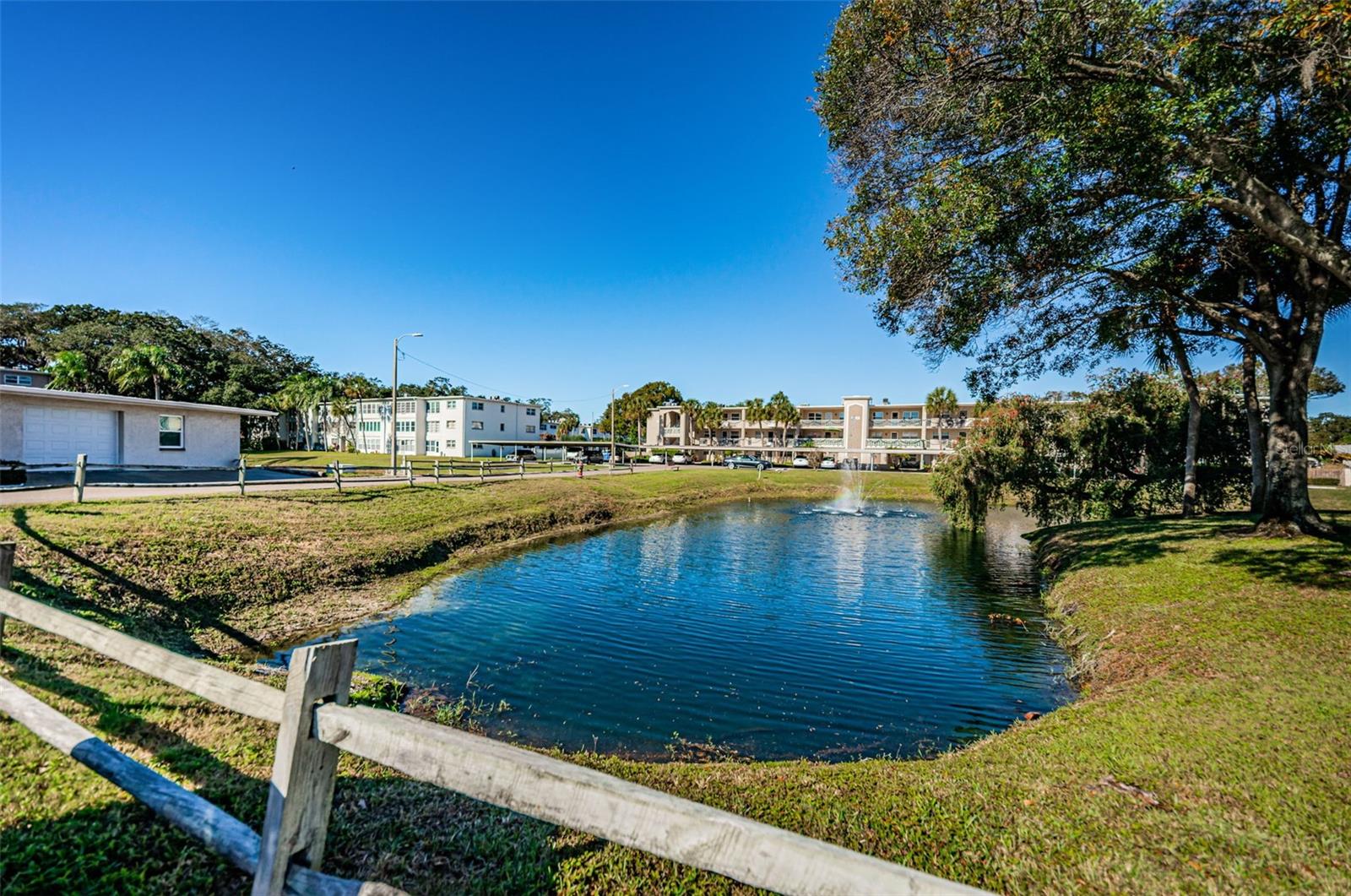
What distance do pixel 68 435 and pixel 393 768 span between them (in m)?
29.5

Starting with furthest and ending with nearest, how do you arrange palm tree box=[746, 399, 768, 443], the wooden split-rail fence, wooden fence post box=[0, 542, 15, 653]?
palm tree box=[746, 399, 768, 443] → wooden fence post box=[0, 542, 15, 653] → the wooden split-rail fence

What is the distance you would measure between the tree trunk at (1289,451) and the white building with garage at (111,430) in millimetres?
34372

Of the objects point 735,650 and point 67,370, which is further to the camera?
point 67,370

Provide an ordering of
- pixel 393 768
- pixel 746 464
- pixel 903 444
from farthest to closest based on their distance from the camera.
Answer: pixel 903 444 → pixel 746 464 → pixel 393 768

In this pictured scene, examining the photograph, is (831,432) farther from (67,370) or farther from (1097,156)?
(67,370)

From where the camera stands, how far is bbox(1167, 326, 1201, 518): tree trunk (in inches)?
675

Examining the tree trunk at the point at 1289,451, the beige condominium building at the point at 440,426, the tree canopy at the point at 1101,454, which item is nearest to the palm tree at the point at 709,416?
the beige condominium building at the point at 440,426

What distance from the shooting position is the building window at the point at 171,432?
24.8 m

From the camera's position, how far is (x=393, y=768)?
2.49 m

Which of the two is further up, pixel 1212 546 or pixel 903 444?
pixel 903 444

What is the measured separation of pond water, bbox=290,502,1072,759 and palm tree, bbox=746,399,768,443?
2547 inches

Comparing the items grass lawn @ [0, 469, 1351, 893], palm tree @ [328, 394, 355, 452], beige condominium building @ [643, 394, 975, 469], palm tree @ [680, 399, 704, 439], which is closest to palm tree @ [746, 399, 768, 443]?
beige condominium building @ [643, 394, 975, 469]

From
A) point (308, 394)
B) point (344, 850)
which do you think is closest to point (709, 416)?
point (308, 394)

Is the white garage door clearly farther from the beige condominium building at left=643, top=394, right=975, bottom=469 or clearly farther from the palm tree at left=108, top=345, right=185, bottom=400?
the beige condominium building at left=643, top=394, right=975, bottom=469
